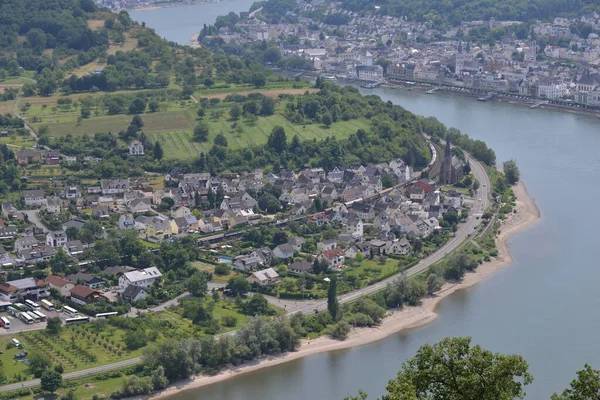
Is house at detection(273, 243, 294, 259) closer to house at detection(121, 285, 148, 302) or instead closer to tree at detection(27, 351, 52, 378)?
house at detection(121, 285, 148, 302)

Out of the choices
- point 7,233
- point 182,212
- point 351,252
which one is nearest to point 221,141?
point 182,212

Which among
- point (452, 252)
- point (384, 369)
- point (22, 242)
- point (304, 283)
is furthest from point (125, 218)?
point (384, 369)

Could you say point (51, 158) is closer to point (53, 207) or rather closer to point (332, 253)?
point (53, 207)

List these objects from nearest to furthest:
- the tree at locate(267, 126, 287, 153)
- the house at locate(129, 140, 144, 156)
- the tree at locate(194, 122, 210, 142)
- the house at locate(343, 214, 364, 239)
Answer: the house at locate(343, 214, 364, 239) < the house at locate(129, 140, 144, 156) < the tree at locate(267, 126, 287, 153) < the tree at locate(194, 122, 210, 142)

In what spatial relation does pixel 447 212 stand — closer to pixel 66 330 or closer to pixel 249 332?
pixel 249 332

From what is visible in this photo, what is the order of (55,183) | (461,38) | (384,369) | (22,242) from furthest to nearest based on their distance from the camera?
(461,38) < (55,183) < (22,242) < (384,369)

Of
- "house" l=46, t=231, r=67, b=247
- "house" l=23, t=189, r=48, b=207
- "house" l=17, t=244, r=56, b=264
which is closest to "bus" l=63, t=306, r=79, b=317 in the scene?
"house" l=17, t=244, r=56, b=264

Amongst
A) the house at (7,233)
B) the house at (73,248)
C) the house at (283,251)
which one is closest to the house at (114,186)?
the house at (7,233)
